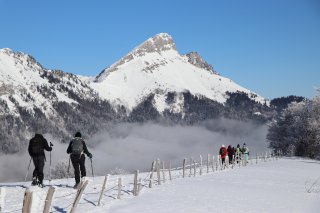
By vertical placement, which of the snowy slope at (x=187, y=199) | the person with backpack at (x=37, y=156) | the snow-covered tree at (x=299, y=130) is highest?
the snow-covered tree at (x=299, y=130)

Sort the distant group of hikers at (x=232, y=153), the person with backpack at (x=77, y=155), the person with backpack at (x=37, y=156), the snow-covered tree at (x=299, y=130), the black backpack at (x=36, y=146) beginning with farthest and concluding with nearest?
the snow-covered tree at (x=299, y=130) < the distant group of hikers at (x=232, y=153) < the person with backpack at (x=77, y=155) < the black backpack at (x=36, y=146) < the person with backpack at (x=37, y=156)

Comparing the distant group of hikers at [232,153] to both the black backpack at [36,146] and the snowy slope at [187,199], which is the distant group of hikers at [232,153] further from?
the black backpack at [36,146]

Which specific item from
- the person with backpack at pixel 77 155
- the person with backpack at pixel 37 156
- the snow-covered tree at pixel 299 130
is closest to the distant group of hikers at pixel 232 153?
the person with backpack at pixel 77 155

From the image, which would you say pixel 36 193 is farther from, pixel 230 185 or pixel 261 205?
pixel 230 185

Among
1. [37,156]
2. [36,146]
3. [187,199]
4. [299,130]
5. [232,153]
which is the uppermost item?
[299,130]

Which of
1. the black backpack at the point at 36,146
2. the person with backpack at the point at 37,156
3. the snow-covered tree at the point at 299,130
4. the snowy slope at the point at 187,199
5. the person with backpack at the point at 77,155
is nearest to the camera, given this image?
the snowy slope at the point at 187,199

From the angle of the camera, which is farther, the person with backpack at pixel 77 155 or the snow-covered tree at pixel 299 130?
the snow-covered tree at pixel 299 130

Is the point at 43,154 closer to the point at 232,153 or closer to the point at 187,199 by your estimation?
the point at 187,199

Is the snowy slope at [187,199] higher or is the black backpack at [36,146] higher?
the black backpack at [36,146]

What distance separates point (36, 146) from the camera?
19.8m

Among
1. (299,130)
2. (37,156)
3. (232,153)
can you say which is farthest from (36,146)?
(299,130)

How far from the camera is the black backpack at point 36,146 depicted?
19.7 meters

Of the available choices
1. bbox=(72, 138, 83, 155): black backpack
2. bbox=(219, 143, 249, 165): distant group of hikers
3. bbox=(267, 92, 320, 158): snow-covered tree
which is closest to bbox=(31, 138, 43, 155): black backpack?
bbox=(72, 138, 83, 155): black backpack

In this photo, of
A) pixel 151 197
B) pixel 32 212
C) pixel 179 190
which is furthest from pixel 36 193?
pixel 179 190
